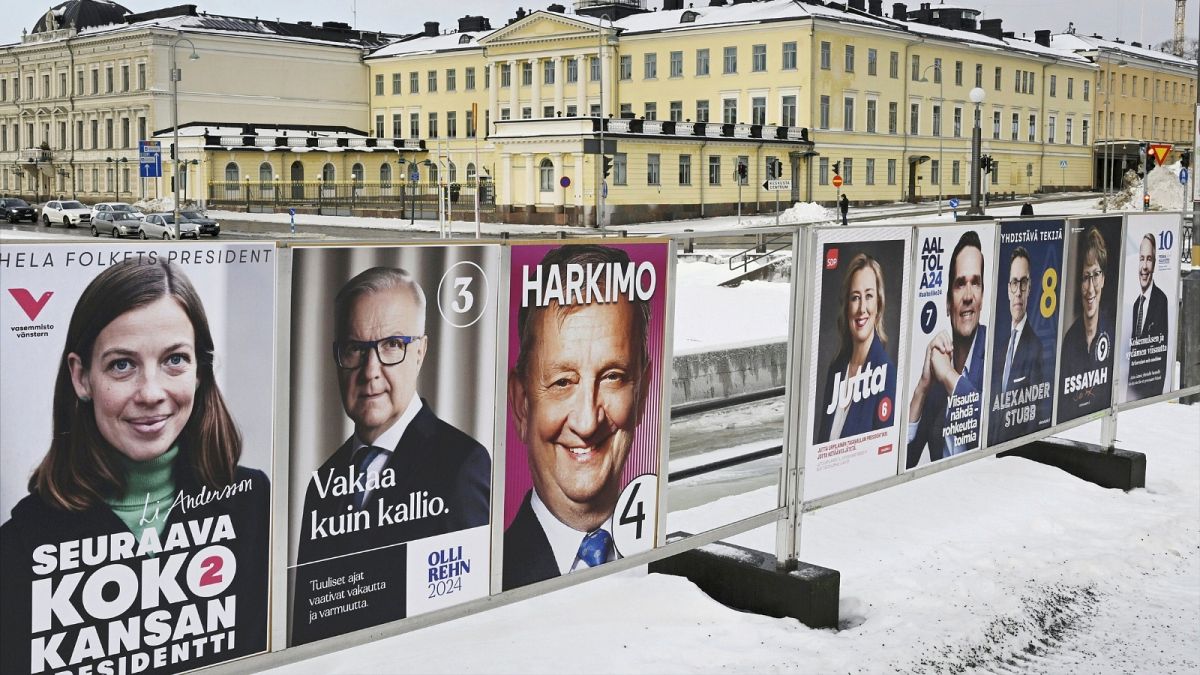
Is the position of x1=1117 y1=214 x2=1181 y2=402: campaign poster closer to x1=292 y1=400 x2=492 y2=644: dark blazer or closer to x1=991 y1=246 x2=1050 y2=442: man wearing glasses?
x1=991 y1=246 x2=1050 y2=442: man wearing glasses

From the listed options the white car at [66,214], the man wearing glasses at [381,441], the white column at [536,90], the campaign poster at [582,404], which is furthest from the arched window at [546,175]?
the man wearing glasses at [381,441]

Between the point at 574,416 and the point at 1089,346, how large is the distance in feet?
22.1

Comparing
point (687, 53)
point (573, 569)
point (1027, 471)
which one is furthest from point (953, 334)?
point (687, 53)

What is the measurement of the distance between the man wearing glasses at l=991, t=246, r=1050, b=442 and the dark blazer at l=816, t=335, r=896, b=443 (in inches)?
67.1

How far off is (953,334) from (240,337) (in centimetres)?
607

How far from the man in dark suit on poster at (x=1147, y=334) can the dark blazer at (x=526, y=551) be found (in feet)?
25.7

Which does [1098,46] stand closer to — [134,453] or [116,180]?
[116,180]

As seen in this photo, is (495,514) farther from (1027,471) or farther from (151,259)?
(1027,471)

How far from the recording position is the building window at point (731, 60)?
75938 mm

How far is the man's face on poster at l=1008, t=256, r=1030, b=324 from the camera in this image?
1063cm

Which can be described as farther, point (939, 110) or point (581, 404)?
point (939, 110)

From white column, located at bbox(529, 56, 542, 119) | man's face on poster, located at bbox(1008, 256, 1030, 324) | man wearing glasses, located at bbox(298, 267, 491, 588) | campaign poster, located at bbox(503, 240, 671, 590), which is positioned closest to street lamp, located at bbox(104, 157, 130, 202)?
white column, located at bbox(529, 56, 542, 119)

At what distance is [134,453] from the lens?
5117mm

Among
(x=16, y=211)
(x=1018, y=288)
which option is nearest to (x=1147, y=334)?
(x=1018, y=288)
